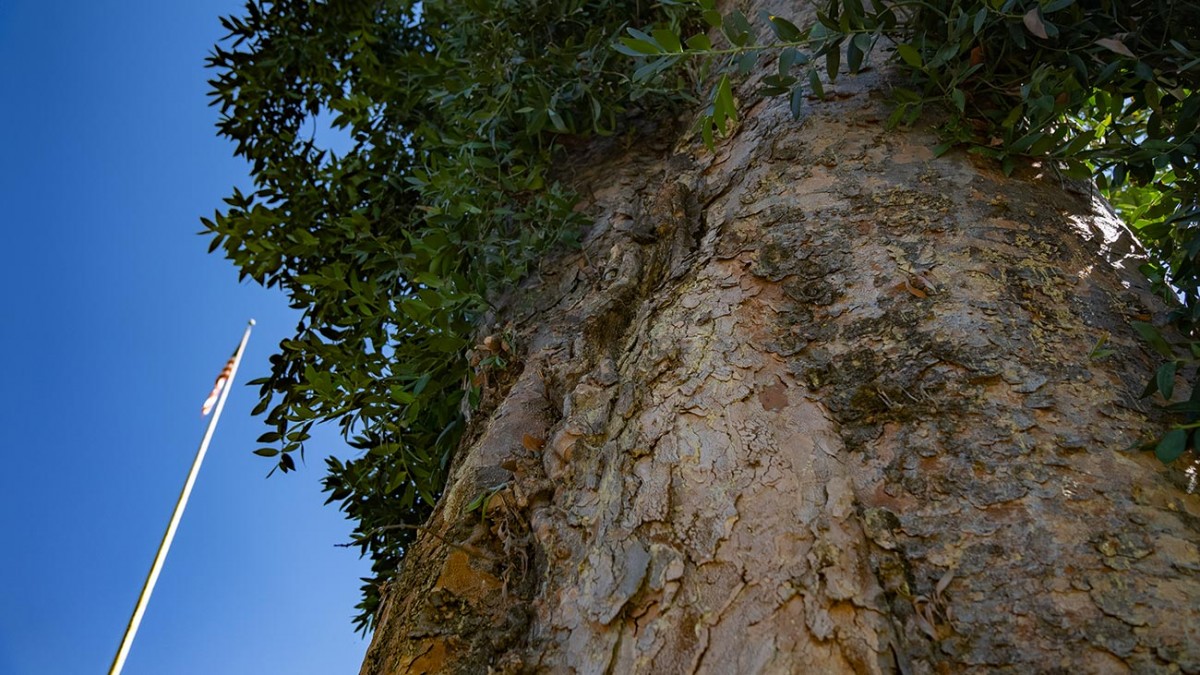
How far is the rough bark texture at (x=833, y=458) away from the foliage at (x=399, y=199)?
0.31m

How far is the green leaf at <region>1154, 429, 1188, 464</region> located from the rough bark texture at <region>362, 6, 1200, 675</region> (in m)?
0.02

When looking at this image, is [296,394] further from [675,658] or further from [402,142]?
[675,658]

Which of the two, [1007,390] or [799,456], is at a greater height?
[799,456]

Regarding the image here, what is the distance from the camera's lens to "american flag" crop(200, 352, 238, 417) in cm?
701

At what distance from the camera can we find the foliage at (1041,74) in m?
1.20

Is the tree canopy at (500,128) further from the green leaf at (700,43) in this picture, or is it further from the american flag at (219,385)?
the american flag at (219,385)

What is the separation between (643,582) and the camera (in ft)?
2.92

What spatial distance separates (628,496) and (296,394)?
134 centimetres

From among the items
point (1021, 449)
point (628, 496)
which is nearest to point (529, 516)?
point (628, 496)

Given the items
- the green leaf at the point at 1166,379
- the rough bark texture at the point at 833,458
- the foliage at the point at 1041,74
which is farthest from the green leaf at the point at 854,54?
the green leaf at the point at 1166,379

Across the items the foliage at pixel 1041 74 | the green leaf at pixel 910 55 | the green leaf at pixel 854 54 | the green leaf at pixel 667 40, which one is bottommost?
the foliage at pixel 1041 74

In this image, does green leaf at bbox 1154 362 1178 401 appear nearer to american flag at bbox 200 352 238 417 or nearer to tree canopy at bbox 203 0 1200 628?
tree canopy at bbox 203 0 1200 628

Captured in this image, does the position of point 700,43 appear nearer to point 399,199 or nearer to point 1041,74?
point 1041,74

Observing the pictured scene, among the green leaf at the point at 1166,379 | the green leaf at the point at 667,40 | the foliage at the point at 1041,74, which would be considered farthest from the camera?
the green leaf at the point at 667,40
